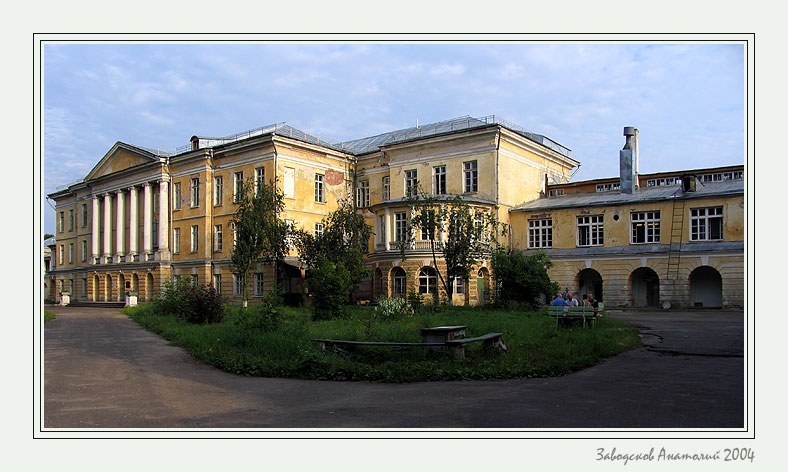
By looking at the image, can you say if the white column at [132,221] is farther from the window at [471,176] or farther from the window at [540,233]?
the window at [540,233]

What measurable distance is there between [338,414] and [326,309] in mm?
13586

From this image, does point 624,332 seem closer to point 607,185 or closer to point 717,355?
point 717,355

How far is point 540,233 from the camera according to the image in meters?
37.0

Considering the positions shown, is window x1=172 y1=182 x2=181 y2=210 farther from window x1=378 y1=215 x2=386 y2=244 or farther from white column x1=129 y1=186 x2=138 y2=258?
window x1=378 y1=215 x2=386 y2=244

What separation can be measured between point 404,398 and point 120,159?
49251 mm

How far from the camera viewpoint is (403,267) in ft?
113

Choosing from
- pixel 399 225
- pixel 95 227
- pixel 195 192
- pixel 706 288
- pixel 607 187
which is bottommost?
pixel 706 288

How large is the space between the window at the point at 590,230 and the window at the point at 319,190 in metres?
16.7

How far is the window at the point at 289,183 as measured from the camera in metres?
40.2

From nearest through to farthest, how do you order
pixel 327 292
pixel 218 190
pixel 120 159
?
pixel 327 292, pixel 218 190, pixel 120 159

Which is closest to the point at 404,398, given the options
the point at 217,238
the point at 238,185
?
the point at 238,185

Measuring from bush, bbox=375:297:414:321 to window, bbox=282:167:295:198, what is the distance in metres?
19.8

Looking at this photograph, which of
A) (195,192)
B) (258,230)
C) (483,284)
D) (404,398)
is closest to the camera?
(404,398)

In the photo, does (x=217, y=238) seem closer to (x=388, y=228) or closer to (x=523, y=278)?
(x=388, y=228)
